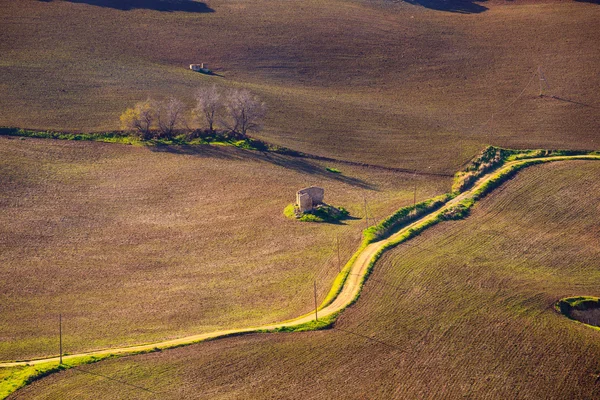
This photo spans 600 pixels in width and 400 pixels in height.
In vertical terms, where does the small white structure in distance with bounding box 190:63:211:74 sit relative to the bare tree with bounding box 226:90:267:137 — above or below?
above

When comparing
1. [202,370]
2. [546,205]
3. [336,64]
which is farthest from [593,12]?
[202,370]

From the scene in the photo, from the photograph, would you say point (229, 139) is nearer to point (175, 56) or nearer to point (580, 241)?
point (175, 56)

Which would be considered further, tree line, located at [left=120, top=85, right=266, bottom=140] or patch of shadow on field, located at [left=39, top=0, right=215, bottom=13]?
patch of shadow on field, located at [left=39, top=0, right=215, bottom=13]

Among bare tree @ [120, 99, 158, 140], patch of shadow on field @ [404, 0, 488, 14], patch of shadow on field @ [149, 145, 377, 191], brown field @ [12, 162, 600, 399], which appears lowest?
brown field @ [12, 162, 600, 399]

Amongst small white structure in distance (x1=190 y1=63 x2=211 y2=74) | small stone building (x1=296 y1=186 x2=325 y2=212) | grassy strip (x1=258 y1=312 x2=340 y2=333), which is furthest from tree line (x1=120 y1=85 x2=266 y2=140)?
grassy strip (x1=258 y1=312 x2=340 y2=333)

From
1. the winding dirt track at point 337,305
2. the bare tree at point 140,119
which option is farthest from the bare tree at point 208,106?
the winding dirt track at point 337,305

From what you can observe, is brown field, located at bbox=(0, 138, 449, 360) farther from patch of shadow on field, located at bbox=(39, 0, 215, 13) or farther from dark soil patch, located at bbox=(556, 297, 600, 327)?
patch of shadow on field, located at bbox=(39, 0, 215, 13)

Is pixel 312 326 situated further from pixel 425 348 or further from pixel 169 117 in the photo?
pixel 169 117

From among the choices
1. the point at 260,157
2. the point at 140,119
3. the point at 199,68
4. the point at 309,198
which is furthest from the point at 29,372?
the point at 199,68
